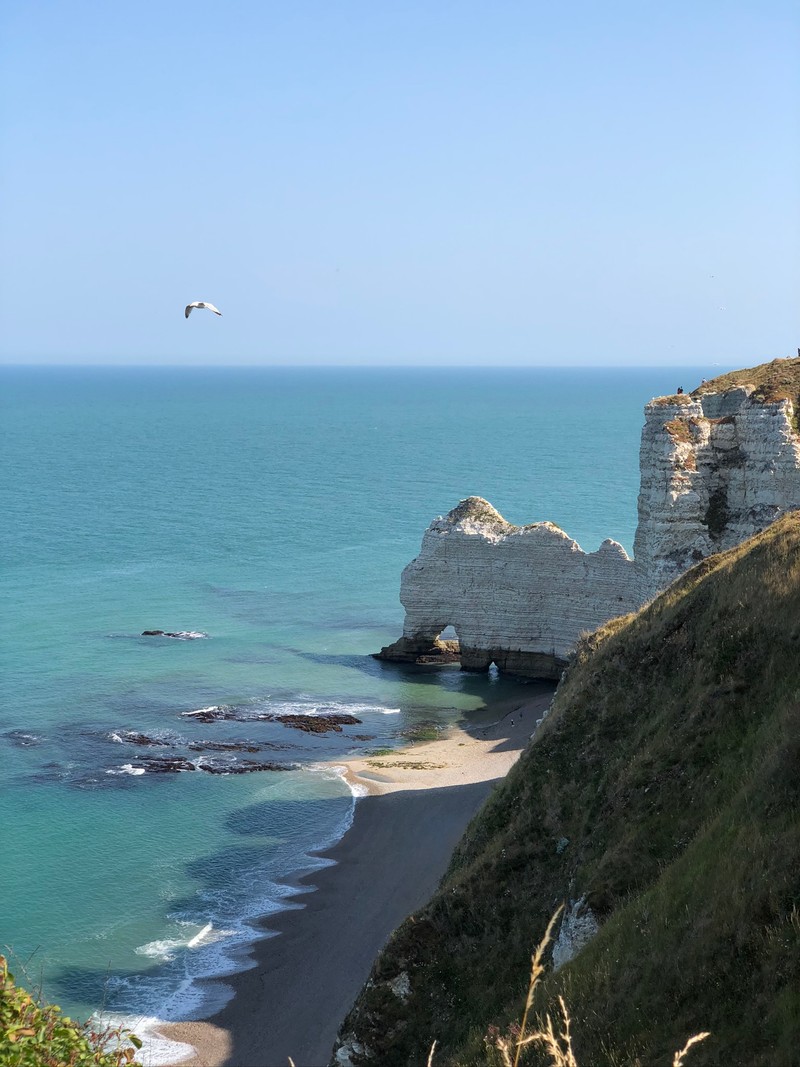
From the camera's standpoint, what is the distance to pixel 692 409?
144 ft

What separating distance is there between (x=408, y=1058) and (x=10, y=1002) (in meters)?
7.86

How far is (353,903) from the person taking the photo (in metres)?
32.3

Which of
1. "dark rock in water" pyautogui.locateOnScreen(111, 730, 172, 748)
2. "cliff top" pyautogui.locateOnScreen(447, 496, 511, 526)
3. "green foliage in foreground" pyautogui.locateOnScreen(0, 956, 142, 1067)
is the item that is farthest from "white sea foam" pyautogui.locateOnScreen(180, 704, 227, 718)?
"green foliage in foreground" pyautogui.locateOnScreen(0, 956, 142, 1067)

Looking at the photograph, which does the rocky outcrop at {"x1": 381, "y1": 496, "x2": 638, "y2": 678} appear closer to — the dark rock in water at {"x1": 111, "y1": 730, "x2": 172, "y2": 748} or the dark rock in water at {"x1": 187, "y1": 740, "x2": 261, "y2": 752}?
the dark rock in water at {"x1": 187, "y1": 740, "x2": 261, "y2": 752}

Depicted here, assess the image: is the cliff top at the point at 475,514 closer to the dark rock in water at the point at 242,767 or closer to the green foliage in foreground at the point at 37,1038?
the dark rock in water at the point at 242,767

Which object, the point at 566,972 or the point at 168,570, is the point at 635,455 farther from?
the point at 566,972

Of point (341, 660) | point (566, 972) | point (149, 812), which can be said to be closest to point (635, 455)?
point (341, 660)

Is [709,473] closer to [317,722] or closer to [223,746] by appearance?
[317,722]

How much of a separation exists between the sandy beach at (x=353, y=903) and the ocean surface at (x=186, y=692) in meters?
0.86

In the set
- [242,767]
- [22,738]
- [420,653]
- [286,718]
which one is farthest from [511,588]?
[22,738]

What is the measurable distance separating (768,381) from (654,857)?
31.8 metres

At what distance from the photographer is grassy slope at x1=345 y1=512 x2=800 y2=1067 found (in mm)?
12500

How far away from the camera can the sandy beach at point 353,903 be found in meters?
25.8

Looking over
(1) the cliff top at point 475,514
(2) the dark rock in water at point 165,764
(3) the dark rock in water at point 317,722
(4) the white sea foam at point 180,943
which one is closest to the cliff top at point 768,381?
(1) the cliff top at point 475,514
